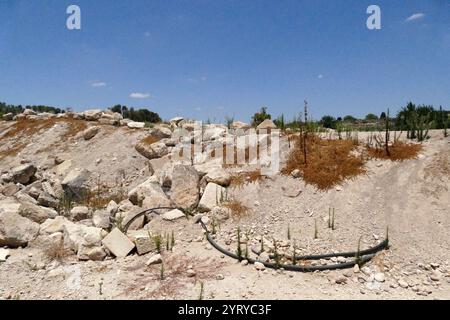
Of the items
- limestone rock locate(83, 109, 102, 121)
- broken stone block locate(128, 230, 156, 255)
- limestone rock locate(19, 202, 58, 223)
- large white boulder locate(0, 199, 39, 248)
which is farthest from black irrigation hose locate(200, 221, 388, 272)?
limestone rock locate(83, 109, 102, 121)

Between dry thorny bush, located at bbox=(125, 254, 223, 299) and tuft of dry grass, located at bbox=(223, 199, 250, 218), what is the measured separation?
5.02 ft

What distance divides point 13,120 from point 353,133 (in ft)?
70.0

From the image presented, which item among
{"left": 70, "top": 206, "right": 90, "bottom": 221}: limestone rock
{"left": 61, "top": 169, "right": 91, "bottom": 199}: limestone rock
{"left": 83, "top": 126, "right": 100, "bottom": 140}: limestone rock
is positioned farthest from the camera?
{"left": 83, "top": 126, "right": 100, "bottom": 140}: limestone rock

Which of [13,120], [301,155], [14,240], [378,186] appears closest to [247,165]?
A: [301,155]

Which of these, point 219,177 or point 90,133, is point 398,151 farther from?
point 90,133

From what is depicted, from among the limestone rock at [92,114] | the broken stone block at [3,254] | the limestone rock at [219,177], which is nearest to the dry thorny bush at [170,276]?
the broken stone block at [3,254]

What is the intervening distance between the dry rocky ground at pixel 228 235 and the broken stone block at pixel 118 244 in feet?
0.06

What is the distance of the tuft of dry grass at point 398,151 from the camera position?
7750 mm

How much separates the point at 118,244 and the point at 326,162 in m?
4.96

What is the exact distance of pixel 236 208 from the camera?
7.15 m

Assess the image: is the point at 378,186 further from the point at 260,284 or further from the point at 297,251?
the point at 260,284

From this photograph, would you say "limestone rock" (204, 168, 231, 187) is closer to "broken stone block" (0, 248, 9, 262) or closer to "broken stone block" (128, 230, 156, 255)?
"broken stone block" (128, 230, 156, 255)

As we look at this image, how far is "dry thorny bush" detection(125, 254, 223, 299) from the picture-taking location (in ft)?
15.6

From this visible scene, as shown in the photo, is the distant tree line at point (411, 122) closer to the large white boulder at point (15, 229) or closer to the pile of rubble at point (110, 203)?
the pile of rubble at point (110, 203)
